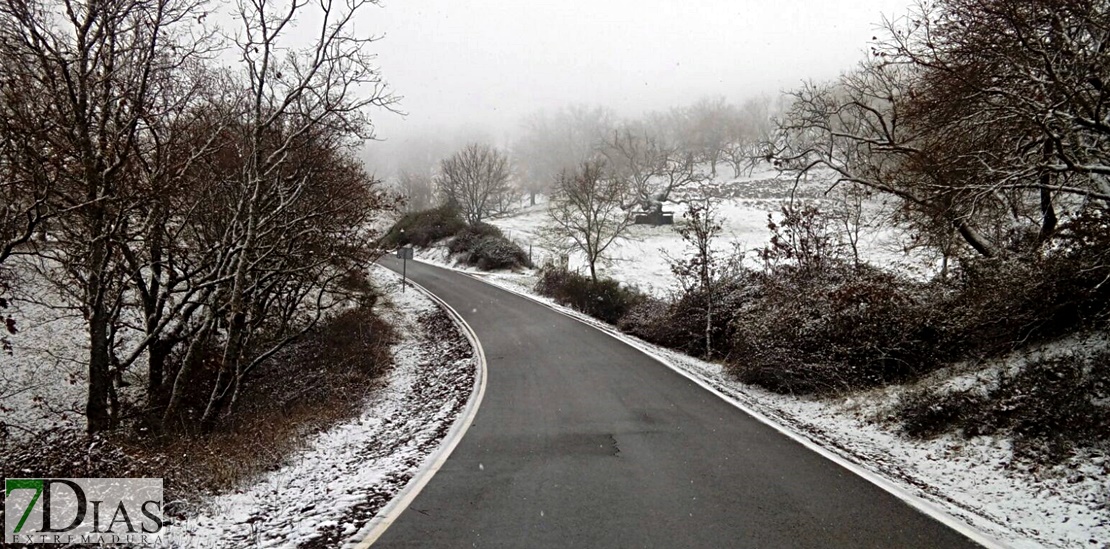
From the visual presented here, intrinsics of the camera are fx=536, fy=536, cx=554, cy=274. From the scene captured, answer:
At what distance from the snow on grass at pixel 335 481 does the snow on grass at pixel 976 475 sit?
5.87 m

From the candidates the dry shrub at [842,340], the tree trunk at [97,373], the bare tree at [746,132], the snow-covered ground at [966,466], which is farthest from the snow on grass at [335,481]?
the bare tree at [746,132]

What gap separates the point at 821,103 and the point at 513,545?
A: 36.1 ft

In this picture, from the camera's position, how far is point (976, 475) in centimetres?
668

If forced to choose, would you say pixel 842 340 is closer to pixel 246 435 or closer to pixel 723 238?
pixel 246 435

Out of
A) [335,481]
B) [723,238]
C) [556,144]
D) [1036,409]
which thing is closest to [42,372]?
[335,481]

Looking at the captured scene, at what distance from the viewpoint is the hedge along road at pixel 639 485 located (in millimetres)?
4969

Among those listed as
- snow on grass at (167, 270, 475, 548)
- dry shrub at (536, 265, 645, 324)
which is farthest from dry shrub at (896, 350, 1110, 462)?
dry shrub at (536, 265, 645, 324)

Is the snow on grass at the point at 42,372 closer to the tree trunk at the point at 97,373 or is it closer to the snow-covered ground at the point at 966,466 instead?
the tree trunk at the point at 97,373

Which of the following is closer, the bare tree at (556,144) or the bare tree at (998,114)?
the bare tree at (998,114)

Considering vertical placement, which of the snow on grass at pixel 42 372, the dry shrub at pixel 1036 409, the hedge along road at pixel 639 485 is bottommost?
the snow on grass at pixel 42 372

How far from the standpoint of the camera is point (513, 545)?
4.77 metres

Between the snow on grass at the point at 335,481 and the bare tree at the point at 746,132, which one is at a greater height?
the bare tree at the point at 746,132

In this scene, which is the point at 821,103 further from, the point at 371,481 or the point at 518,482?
the point at 371,481

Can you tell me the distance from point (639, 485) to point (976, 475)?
4319 mm
